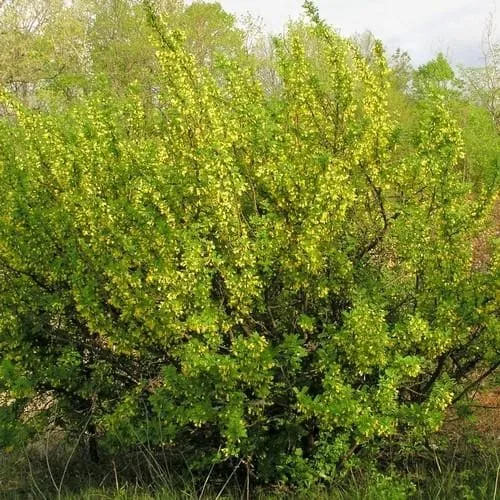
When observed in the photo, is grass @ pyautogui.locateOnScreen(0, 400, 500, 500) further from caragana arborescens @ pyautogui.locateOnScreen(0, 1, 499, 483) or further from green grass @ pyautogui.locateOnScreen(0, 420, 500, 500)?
caragana arborescens @ pyautogui.locateOnScreen(0, 1, 499, 483)

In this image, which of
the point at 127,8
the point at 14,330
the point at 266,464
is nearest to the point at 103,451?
the point at 14,330

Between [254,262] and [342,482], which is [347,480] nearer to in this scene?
[342,482]

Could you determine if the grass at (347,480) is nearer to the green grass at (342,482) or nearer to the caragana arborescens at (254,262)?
the green grass at (342,482)

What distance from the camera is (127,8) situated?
2448 cm

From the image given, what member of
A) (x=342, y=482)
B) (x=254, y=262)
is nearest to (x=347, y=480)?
(x=342, y=482)

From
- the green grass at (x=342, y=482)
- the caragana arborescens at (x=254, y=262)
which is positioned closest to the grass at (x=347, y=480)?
the green grass at (x=342, y=482)

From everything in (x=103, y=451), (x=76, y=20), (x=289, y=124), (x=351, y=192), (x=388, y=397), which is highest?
(x=76, y=20)

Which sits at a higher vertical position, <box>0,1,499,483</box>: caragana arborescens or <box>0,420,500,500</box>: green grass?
<box>0,1,499,483</box>: caragana arborescens

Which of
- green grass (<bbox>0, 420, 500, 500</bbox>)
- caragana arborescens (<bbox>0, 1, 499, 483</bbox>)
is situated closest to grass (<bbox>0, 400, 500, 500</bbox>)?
green grass (<bbox>0, 420, 500, 500</bbox>)

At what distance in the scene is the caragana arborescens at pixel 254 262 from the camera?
161 inches

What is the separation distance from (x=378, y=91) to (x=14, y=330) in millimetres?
3252

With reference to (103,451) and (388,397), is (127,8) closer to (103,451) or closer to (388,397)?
(103,451)

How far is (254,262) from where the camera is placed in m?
4.07

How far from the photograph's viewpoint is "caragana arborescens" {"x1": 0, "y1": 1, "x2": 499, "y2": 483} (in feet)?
13.4
